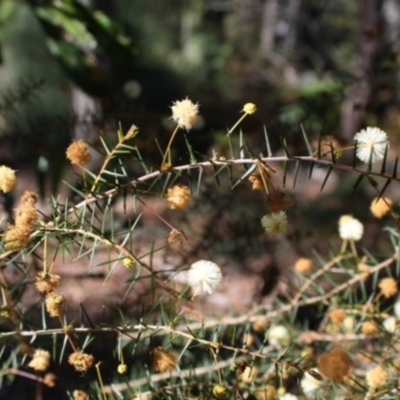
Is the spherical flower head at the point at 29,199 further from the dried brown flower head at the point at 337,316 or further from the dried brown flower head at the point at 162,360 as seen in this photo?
the dried brown flower head at the point at 337,316

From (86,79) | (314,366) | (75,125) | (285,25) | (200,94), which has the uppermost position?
(285,25)

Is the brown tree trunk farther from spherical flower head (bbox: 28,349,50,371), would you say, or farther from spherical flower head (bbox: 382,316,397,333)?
spherical flower head (bbox: 28,349,50,371)

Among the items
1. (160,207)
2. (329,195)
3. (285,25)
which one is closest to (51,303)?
(160,207)

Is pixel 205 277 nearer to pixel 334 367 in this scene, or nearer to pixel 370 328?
pixel 334 367

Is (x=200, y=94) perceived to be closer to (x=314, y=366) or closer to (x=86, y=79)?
(x=86, y=79)

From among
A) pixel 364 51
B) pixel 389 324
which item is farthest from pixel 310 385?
pixel 364 51

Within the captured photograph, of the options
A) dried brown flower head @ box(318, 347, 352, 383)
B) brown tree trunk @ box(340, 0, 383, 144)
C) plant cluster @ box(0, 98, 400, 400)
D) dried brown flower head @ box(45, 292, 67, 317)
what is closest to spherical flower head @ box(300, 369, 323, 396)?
plant cluster @ box(0, 98, 400, 400)

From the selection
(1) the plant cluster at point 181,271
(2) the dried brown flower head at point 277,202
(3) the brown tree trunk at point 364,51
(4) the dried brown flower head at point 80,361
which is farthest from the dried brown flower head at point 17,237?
(3) the brown tree trunk at point 364,51
